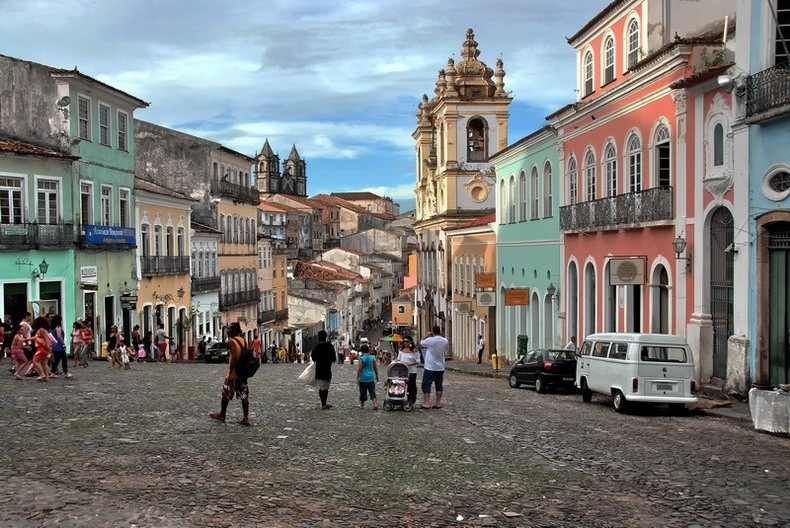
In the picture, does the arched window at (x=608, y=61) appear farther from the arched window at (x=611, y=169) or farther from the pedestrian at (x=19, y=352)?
the pedestrian at (x=19, y=352)

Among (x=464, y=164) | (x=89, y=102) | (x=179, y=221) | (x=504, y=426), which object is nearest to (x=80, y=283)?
(x=89, y=102)

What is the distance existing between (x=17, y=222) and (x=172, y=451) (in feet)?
69.2

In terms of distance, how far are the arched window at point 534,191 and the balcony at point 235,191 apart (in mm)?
20792

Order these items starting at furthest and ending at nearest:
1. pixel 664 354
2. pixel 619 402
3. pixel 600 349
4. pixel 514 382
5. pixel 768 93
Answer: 1. pixel 514 382
2. pixel 600 349
3. pixel 768 93
4. pixel 619 402
5. pixel 664 354

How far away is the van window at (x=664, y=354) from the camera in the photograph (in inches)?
701

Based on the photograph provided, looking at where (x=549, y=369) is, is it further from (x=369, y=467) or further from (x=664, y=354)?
(x=369, y=467)

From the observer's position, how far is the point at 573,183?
3186 centimetres

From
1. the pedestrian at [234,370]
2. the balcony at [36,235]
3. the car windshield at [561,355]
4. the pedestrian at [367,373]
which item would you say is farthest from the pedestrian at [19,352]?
→ the car windshield at [561,355]

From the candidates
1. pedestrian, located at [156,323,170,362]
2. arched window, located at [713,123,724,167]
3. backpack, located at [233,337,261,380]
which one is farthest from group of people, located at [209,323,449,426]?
pedestrian, located at [156,323,170,362]

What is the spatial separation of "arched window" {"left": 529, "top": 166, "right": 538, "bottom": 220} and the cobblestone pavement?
20235 mm

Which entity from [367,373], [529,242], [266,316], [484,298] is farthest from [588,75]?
[266,316]

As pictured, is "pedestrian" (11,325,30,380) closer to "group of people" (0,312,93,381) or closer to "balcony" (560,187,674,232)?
"group of people" (0,312,93,381)

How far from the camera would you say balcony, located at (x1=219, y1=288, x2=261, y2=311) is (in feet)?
168

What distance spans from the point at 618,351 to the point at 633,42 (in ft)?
39.0
